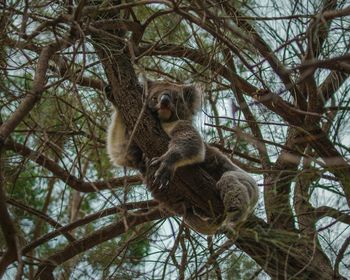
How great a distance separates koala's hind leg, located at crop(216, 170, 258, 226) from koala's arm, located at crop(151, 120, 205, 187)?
30 cm

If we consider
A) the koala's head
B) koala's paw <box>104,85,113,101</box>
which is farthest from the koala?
koala's paw <box>104,85,113,101</box>

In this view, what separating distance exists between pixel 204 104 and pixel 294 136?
808 millimetres

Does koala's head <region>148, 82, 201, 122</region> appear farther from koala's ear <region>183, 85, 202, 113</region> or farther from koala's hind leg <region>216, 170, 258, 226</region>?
koala's hind leg <region>216, 170, 258, 226</region>

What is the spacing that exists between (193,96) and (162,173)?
45.8 inches

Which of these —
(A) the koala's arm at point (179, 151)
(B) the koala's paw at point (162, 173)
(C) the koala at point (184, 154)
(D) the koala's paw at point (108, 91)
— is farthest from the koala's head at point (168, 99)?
(B) the koala's paw at point (162, 173)

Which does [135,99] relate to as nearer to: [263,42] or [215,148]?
[263,42]

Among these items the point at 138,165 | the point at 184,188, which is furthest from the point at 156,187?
the point at 138,165

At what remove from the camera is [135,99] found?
173 inches

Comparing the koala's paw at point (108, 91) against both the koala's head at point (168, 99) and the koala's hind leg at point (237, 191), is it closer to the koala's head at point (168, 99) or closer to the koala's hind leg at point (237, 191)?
the koala's head at point (168, 99)

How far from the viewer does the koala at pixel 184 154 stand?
186 inches

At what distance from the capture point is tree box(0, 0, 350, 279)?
3322 mm

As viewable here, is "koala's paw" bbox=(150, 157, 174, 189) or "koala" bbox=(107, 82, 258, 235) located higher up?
"koala" bbox=(107, 82, 258, 235)

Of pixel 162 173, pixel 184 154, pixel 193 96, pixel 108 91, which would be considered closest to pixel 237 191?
pixel 184 154

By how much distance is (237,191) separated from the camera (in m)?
5.07
